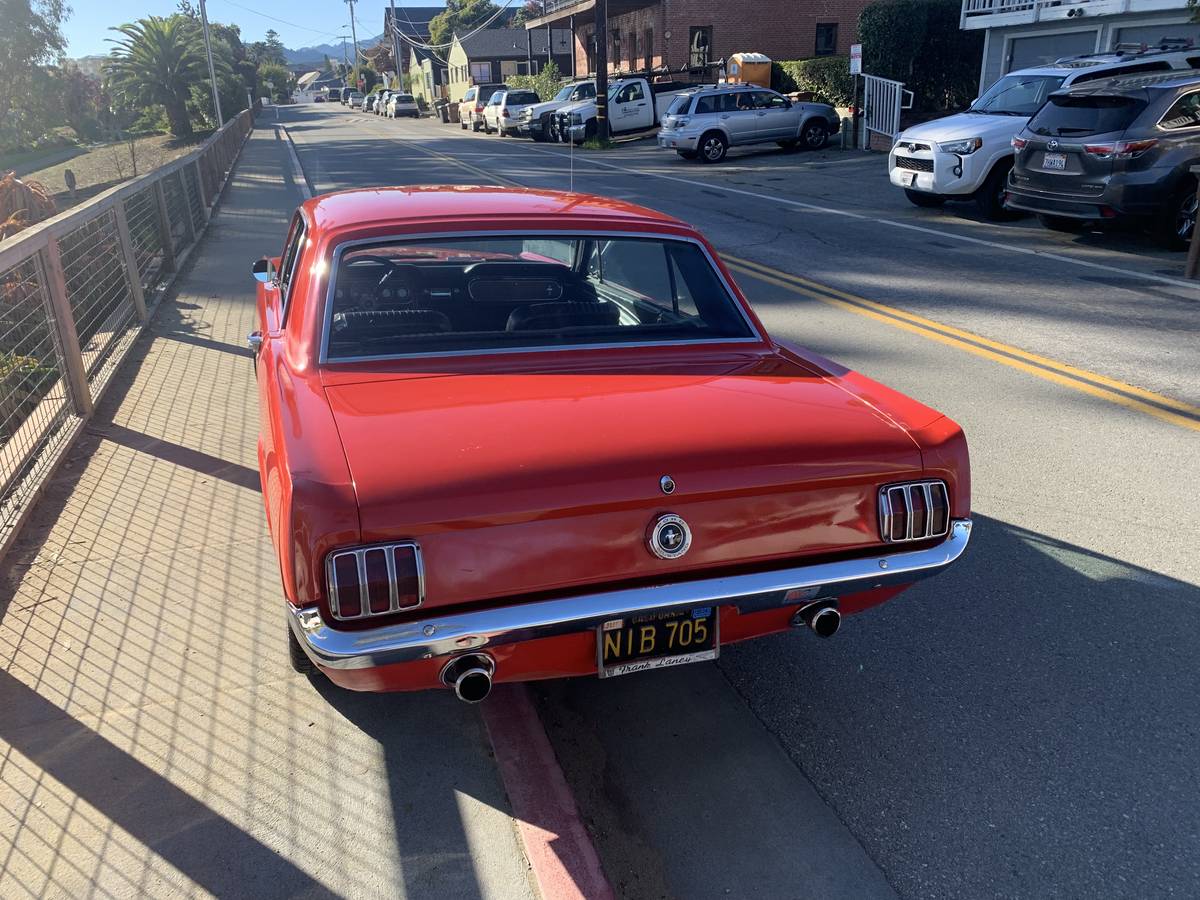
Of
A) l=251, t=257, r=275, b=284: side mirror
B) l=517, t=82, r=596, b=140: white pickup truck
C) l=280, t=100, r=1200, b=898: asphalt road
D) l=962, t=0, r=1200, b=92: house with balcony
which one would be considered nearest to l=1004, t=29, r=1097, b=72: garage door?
l=962, t=0, r=1200, b=92: house with balcony

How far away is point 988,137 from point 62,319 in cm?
1234

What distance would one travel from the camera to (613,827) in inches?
114

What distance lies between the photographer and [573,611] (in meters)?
2.68

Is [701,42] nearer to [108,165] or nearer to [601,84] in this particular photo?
[601,84]

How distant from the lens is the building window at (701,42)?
39.4 metres

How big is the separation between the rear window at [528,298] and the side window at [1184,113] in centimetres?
983

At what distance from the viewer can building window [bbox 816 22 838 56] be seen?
132 ft

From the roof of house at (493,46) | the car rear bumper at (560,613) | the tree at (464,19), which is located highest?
the tree at (464,19)

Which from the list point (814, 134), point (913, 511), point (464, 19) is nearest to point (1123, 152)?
point (913, 511)

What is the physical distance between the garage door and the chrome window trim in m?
21.6

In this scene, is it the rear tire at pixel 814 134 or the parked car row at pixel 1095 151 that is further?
the rear tire at pixel 814 134

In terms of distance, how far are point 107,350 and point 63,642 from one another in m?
4.17

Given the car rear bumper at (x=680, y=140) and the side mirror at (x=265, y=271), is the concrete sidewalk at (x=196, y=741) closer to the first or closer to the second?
the side mirror at (x=265, y=271)

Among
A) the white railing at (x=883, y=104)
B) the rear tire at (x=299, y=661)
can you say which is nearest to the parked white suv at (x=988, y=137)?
the white railing at (x=883, y=104)
